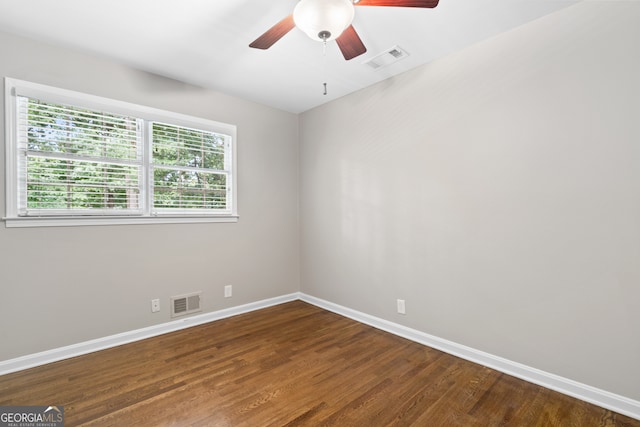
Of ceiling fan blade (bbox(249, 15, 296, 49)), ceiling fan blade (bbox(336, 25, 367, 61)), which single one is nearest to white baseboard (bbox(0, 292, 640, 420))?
ceiling fan blade (bbox(336, 25, 367, 61))

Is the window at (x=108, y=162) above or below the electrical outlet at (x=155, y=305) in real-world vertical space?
above

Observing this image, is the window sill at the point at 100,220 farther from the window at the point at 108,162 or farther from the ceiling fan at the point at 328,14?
the ceiling fan at the point at 328,14

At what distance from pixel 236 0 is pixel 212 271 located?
2.58 meters

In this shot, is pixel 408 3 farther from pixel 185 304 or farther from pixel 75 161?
pixel 185 304

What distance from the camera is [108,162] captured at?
2.69m

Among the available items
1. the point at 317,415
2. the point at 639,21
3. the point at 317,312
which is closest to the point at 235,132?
the point at 317,312

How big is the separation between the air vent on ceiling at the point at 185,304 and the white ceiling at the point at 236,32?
7.48ft

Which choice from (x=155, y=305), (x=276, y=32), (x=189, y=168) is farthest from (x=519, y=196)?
(x=155, y=305)

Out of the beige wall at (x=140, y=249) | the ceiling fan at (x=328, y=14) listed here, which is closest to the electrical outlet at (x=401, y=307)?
the beige wall at (x=140, y=249)

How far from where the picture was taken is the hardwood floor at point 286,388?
1.77m

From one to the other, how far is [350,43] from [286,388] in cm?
238

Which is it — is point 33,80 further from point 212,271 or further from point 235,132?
point 212,271

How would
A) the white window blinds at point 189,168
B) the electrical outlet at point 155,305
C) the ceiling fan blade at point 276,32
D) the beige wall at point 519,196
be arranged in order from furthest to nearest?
1. the white window blinds at point 189,168
2. the electrical outlet at point 155,305
3. the beige wall at point 519,196
4. the ceiling fan blade at point 276,32

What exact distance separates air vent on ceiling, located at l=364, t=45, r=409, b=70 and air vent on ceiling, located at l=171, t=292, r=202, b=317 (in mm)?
2937
